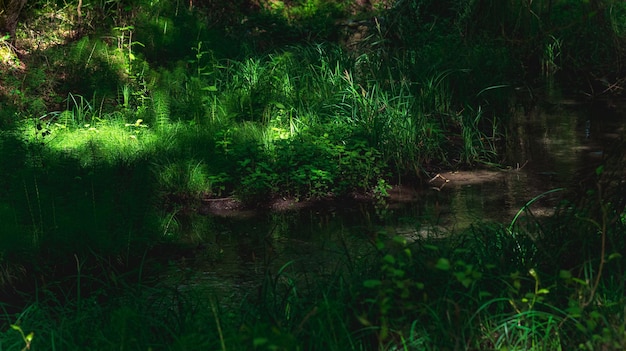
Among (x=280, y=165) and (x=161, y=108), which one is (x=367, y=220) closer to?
(x=280, y=165)

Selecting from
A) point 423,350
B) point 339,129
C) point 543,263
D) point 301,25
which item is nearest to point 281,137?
point 339,129

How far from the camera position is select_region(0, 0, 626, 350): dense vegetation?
4.12 meters

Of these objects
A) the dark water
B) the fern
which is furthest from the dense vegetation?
the dark water

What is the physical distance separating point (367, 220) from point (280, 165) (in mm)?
2532

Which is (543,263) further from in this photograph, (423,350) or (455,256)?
(423,350)

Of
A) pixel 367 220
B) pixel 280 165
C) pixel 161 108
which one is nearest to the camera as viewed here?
pixel 367 220

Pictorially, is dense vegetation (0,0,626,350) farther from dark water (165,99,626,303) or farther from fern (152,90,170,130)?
dark water (165,99,626,303)

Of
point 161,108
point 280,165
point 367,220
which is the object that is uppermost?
point 161,108

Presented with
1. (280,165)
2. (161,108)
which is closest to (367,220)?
(280,165)

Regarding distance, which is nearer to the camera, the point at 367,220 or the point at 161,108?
the point at 367,220

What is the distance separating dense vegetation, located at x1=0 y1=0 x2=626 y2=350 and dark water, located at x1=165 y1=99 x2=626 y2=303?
21 centimetres

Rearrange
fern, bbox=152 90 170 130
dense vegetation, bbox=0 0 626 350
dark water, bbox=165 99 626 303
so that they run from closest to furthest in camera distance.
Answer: dense vegetation, bbox=0 0 626 350 → dark water, bbox=165 99 626 303 → fern, bbox=152 90 170 130

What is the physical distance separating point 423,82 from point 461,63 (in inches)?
34.6

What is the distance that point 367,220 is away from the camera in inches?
219
